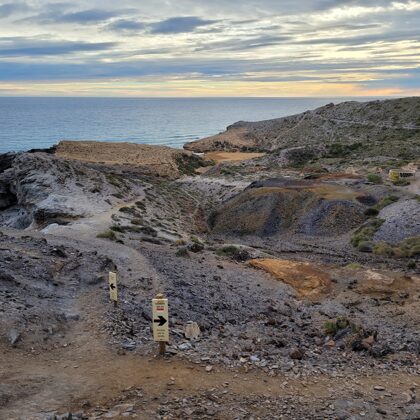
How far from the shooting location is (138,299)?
14.6 m

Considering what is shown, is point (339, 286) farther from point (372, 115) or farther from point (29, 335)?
point (372, 115)

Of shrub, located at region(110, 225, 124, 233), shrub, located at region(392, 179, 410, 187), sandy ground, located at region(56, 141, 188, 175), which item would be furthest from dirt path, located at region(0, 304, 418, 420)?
sandy ground, located at region(56, 141, 188, 175)

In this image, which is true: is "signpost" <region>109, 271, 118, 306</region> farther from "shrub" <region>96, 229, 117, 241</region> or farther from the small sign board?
"shrub" <region>96, 229, 117, 241</region>

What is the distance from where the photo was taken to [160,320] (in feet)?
34.3

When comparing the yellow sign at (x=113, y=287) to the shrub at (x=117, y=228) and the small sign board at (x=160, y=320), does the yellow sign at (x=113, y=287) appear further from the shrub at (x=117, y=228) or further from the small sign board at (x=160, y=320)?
the shrub at (x=117, y=228)

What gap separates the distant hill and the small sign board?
5320 cm

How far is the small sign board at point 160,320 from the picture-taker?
412 inches

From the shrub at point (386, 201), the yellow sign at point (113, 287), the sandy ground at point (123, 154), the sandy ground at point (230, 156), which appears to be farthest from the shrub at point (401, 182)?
the sandy ground at point (230, 156)

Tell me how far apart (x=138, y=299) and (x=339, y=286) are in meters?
9.05

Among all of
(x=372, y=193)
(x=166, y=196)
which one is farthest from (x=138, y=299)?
(x=166, y=196)

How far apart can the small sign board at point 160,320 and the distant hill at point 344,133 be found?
175 feet

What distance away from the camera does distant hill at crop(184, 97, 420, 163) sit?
223 ft

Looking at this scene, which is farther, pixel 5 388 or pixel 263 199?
pixel 263 199

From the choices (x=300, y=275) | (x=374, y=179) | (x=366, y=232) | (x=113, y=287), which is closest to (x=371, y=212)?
(x=366, y=232)
